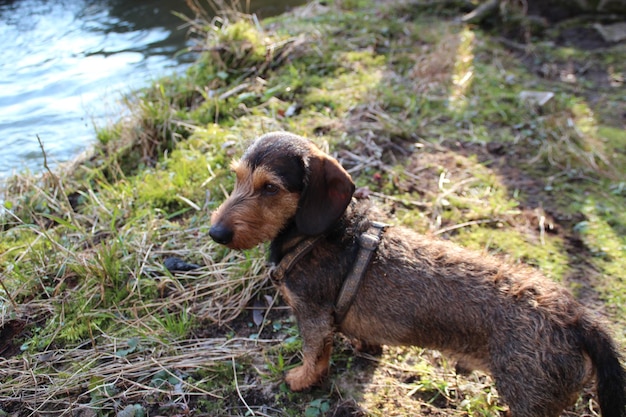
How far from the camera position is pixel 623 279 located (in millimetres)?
4156

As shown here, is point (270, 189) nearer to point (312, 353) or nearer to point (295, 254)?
point (295, 254)

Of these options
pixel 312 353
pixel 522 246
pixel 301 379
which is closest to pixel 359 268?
pixel 312 353

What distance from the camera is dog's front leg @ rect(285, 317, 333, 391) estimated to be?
10.6 ft

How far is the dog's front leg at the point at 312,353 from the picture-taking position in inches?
128

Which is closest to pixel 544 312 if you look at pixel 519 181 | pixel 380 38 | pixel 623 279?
pixel 623 279

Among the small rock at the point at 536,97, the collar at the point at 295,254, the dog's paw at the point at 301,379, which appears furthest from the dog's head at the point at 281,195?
the small rock at the point at 536,97

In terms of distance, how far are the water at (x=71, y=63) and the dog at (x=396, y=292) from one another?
157 inches

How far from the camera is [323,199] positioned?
10.1 ft

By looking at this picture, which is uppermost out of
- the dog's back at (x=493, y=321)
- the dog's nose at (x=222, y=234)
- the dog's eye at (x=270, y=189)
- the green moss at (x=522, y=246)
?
the dog's eye at (x=270, y=189)

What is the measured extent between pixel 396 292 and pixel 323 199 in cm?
79

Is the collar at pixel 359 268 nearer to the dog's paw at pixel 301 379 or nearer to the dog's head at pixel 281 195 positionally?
the dog's head at pixel 281 195

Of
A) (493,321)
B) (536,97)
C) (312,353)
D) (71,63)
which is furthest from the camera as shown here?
(71,63)

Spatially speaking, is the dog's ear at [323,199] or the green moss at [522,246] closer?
the dog's ear at [323,199]

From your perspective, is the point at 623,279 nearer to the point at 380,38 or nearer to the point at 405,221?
the point at 405,221
